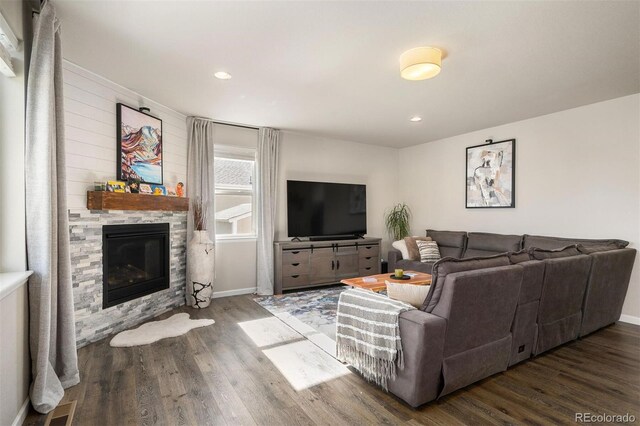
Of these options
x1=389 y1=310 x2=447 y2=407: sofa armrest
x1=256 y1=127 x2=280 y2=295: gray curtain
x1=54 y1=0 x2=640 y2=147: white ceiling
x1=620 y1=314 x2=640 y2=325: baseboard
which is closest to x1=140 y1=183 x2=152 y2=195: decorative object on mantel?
x1=54 y1=0 x2=640 y2=147: white ceiling

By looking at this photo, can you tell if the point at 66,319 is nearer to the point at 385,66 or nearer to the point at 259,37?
the point at 259,37

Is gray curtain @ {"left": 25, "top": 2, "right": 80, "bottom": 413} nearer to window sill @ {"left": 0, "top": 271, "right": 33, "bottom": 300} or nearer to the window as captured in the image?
window sill @ {"left": 0, "top": 271, "right": 33, "bottom": 300}

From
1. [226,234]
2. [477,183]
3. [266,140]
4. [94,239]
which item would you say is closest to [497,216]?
[477,183]

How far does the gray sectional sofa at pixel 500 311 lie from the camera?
198cm

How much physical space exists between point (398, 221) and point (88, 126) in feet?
16.4

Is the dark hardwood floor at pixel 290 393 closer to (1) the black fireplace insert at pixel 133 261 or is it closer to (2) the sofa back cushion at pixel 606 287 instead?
(2) the sofa back cushion at pixel 606 287

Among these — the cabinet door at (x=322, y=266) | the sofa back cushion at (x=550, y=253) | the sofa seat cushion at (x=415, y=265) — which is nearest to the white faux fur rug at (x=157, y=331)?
the cabinet door at (x=322, y=266)

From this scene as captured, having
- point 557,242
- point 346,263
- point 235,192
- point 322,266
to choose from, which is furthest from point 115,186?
point 557,242

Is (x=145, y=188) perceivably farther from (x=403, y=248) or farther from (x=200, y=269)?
(x=403, y=248)

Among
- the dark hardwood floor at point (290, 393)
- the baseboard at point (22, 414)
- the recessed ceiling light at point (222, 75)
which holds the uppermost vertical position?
the recessed ceiling light at point (222, 75)

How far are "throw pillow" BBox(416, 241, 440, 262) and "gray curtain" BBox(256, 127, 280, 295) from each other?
237cm

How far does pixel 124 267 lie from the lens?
348 cm

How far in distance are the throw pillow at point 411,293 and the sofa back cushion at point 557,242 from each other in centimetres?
270

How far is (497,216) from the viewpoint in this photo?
4961mm
